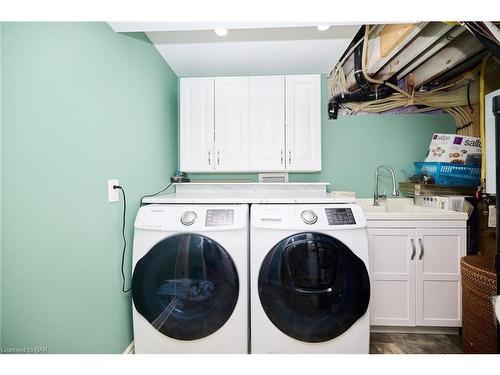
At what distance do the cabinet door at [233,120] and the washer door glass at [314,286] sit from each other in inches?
39.6

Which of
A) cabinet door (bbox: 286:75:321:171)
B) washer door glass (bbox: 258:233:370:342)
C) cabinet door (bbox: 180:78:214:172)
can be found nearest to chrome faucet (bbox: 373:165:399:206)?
cabinet door (bbox: 286:75:321:171)

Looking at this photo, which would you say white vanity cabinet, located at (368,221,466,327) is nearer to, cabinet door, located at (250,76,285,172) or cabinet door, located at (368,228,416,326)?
cabinet door, located at (368,228,416,326)

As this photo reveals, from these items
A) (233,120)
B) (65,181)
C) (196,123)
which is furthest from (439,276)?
(65,181)

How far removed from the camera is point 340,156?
228cm

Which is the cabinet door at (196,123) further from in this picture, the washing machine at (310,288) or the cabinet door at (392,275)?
the cabinet door at (392,275)

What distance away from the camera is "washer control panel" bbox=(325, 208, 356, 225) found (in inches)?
52.9

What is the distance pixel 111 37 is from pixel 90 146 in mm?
679

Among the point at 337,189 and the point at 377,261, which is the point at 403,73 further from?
the point at 377,261

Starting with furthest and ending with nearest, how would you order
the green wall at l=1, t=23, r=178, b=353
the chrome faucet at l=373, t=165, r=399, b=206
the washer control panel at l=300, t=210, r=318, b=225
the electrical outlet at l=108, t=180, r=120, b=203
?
the chrome faucet at l=373, t=165, r=399, b=206 → the washer control panel at l=300, t=210, r=318, b=225 → the electrical outlet at l=108, t=180, r=120, b=203 → the green wall at l=1, t=23, r=178, b=353

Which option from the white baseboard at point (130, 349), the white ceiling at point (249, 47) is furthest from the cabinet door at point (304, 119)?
the white baseboard at point (130, 349)

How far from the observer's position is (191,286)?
1.31 metres

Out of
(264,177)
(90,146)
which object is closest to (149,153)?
(90,146)

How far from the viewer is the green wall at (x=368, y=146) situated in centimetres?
222

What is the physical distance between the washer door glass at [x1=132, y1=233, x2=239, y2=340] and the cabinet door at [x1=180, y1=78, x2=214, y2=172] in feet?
3.05
